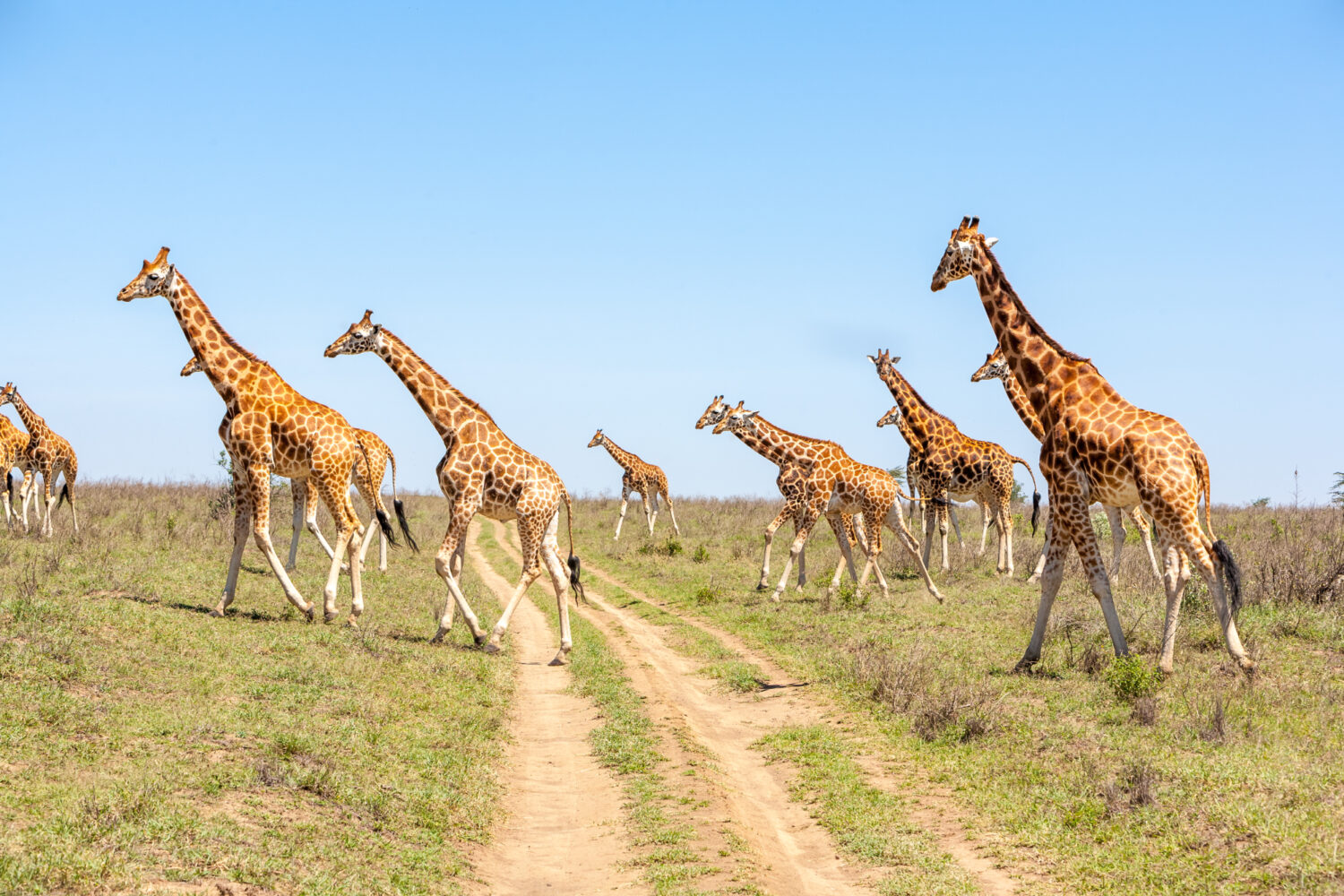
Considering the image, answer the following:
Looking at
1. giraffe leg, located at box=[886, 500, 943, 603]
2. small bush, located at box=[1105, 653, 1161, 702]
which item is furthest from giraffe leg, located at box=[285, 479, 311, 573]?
small bush, located at box=[1105, 653, 1161, 702]

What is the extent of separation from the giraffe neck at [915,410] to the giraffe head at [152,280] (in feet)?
44.0

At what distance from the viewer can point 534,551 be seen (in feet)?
46.1


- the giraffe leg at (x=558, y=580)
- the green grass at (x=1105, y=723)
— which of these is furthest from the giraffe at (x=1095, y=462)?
the giraffe leg at (x=558, y=580)

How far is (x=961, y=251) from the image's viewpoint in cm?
1321

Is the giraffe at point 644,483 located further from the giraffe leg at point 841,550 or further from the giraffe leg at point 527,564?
the giraffe leg at point 527,564

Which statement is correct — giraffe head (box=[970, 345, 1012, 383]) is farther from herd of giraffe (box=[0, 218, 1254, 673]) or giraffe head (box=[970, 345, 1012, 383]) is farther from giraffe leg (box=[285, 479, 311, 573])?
giraffe leg (box=[285, 479, 311, 573])

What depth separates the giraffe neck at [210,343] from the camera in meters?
14.4

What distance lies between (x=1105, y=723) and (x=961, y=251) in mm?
5884

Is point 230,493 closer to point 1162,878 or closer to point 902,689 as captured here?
point 902,689

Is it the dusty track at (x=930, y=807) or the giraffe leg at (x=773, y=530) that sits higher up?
the giraffe leg at (x=773, y=530)

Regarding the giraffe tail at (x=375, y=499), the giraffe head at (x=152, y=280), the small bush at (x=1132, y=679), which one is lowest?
the small bush at (x=1132, y=679)

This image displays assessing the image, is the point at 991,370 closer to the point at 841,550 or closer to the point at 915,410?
the point at 915,410

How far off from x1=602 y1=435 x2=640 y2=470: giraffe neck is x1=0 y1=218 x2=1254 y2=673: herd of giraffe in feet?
49.6

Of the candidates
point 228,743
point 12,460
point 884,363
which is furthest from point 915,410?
point 12,460
